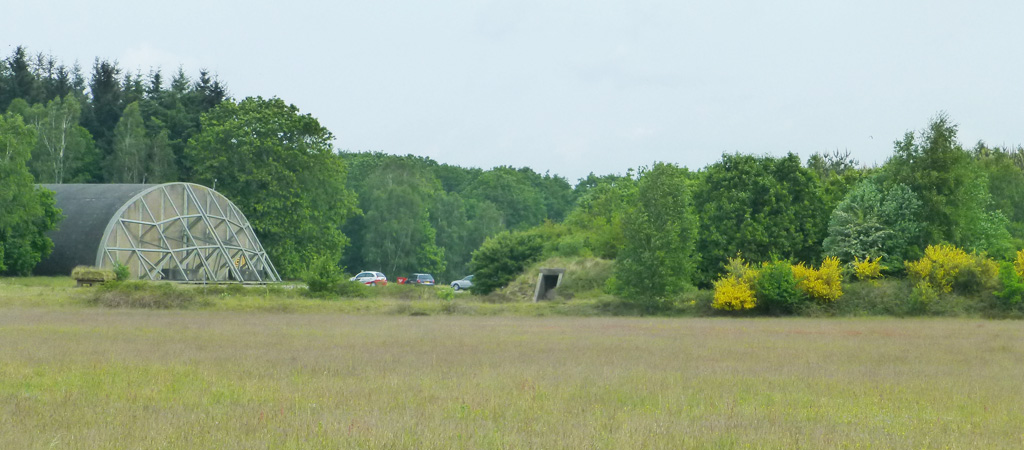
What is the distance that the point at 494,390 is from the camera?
1466 cm

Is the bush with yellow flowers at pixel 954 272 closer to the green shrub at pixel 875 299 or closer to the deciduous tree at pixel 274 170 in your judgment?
the green shrub at pixel 875 299

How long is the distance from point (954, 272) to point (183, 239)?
47.7 meters

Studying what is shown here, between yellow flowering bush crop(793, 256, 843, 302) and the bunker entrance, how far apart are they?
15.6 m

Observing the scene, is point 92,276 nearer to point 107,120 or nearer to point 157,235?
point 157,235

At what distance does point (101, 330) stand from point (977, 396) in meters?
21.9

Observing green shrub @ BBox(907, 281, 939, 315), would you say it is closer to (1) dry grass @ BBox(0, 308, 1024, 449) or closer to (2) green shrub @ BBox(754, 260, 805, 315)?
(2) green shrub @ BBox(754, 260, 805, 315)

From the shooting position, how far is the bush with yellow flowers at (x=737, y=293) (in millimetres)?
43344

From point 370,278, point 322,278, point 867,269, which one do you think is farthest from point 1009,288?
point 370,278

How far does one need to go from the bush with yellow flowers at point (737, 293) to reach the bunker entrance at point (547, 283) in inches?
530

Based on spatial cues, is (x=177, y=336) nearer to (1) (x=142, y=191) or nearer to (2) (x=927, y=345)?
(2) (x=927, y=345)

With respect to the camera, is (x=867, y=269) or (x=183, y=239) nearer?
(x=867, y=269)

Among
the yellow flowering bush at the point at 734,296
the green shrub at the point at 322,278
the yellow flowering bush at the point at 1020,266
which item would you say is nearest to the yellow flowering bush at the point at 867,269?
the yellow flowering bush at the point at 1020,266

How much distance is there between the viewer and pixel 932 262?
45406 mm

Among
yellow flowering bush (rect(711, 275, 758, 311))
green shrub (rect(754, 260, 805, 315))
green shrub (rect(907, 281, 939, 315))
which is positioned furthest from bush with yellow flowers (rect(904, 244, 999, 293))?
yellow flowering bush (rect(711, 275, 758, 311))
